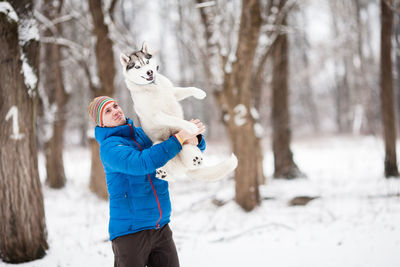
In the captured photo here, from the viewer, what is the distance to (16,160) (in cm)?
339

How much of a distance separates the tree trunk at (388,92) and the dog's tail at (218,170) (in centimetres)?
659

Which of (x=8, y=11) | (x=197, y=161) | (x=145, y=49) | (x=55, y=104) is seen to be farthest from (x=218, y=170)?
(x=55, y=104)

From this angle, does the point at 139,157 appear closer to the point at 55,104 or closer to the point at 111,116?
the point at 111,116

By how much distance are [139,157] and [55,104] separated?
8.38 meters

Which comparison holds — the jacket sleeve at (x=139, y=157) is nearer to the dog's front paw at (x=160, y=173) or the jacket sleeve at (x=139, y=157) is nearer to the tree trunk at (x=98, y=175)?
the dog's front paw at (x=160, y=173)

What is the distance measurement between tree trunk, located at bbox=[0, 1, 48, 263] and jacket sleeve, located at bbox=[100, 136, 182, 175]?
2.13 metres

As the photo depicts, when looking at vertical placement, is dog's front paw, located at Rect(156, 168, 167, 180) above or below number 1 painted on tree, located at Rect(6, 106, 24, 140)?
below

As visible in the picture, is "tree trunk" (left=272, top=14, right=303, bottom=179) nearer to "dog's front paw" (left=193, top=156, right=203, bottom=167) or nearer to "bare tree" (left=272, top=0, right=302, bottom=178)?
"bare tree" (left=272, top=0, right=302, bottom=178)

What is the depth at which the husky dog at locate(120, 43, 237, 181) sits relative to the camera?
6.22 ft

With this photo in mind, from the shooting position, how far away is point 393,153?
720 cm

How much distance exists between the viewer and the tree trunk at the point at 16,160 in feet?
11.0

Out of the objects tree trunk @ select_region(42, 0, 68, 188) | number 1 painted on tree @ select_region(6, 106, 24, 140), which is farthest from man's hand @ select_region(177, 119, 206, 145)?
tree trunk @ select_region(42, 0, 68, 188)

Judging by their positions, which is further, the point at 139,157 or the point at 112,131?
the point at 112,131

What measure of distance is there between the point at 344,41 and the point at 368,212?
15187mm
